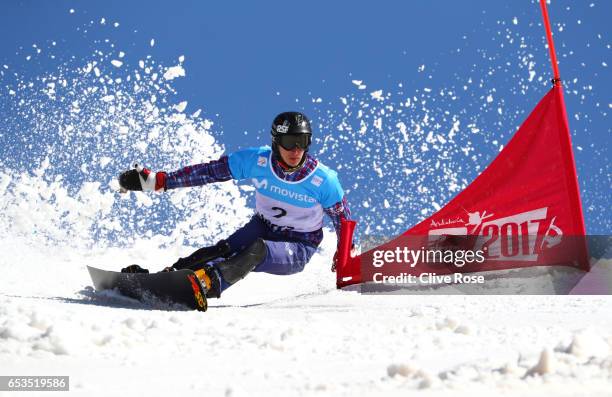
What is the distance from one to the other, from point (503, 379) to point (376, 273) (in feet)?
11.4

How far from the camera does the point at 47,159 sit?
343 inches

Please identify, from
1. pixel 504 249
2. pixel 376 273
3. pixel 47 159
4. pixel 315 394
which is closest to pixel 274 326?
pixel 315 394

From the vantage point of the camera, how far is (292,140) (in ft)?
18.7

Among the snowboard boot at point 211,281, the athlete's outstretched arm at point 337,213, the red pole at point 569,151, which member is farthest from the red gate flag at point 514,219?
the snowboard boot at point 211,281

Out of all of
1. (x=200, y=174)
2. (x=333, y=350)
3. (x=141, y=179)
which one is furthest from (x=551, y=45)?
(x=333, y=350)

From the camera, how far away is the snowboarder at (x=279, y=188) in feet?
18.8

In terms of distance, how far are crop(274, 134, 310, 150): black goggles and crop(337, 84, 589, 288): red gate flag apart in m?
0.75

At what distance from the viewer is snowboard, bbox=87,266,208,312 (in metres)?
4.68

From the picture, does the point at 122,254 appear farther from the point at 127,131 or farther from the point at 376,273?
the point at 376,273

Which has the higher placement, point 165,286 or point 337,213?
point 337,213

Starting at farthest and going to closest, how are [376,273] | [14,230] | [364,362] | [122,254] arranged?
1. [122,254]
2. [14,230]
3. [376,273]
4. [364,362]

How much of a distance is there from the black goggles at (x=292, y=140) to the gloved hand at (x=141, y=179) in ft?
3.53

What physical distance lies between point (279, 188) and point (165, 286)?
1.55 metres

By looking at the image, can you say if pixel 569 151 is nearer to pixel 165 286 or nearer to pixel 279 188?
pixel 279 188
